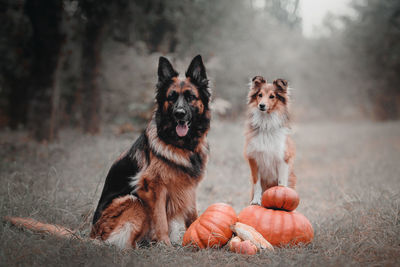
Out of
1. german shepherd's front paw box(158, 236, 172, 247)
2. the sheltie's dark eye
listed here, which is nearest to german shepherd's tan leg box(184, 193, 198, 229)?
german shepherd's front paw box(158, 236, 172, 247)

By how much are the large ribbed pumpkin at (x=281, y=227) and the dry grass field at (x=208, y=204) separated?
6.0 inches

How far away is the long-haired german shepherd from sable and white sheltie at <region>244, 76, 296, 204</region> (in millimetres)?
692

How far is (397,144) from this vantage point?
39.5 ft

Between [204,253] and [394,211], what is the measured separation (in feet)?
8.23

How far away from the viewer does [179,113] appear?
319 cm

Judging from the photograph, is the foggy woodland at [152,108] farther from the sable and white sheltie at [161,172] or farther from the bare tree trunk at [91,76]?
the sable and white sheltie at [161,172]

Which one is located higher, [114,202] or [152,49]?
[152,49]

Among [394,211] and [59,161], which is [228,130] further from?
[394,211]

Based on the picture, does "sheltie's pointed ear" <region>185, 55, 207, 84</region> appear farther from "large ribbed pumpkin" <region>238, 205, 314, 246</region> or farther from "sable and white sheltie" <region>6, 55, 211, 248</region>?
"large ribbed pumpkin" <region>238, 205, 314, 246</region>

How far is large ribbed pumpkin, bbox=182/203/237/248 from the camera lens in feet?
10.1

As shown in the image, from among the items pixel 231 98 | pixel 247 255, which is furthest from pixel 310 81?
pixel 247 255

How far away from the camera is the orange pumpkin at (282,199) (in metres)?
3.24

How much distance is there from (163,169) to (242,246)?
1.14 meters

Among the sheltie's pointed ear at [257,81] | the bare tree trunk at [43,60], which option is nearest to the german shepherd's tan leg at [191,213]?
the sheltie's pointed ear at [257,81]
